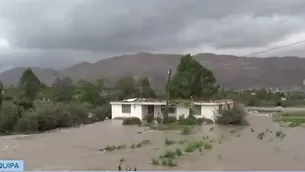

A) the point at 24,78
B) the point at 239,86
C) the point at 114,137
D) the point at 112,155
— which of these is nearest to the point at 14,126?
the point at 114,137

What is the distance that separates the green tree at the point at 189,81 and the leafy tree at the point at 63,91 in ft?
73.6

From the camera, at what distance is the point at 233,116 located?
35.8 meters

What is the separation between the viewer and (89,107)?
48125 millimetres

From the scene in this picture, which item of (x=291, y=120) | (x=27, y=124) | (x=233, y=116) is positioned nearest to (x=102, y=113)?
(x=27, y=124)

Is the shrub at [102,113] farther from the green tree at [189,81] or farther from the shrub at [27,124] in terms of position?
the shrub at [27,124]

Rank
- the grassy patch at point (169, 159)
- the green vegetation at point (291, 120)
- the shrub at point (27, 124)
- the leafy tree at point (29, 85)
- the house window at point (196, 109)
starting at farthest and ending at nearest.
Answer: the leafy tree at point (29, 85) < the house window at point (196, 109) < the green vegetation at point (291, 120) < the shrub at point (27, 124) < the grassy patch at point (169, 159)

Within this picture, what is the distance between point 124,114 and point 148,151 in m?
21.9

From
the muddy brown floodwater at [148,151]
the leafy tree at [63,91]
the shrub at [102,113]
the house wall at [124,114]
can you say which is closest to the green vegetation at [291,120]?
the muddy brown floodwater at [148,151]

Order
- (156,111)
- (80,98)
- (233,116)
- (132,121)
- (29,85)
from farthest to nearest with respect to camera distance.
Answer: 1. (29,85)
2. (80,98)
3. (156,111)
4. (132,121)
5. (233,116)

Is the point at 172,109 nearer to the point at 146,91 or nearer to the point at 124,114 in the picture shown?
the point at 124,114

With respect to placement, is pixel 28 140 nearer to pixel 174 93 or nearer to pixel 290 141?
pixel 290 141

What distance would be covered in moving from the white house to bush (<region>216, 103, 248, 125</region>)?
1.28m

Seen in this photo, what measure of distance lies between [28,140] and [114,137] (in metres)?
5.92

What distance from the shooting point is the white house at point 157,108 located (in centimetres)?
3819
